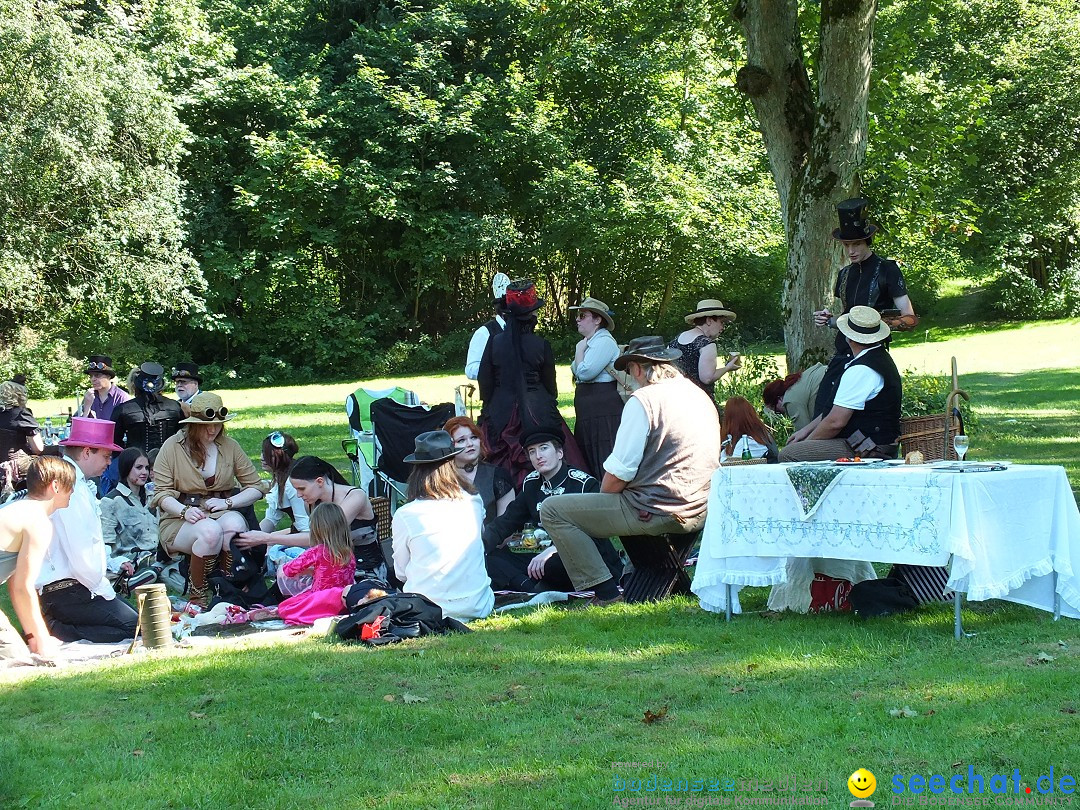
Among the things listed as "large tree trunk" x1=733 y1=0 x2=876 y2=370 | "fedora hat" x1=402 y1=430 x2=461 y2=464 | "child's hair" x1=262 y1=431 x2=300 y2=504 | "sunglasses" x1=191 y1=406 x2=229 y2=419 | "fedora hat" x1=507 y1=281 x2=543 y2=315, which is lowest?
"child's hair" x1=262 y1=431 x2=300 y2=504

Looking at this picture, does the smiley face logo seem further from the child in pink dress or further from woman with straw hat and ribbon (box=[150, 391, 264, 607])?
woman with straw hat and ribbon (box=[150, 391, 264, 607])

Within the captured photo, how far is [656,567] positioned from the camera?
6.82m

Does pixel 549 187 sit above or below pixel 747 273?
above

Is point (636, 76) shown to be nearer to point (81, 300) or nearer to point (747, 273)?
point (747, 273)

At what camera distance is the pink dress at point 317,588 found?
6.74 meters

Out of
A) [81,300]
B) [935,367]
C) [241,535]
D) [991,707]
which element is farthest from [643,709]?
[81,300]

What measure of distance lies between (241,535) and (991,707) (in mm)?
4983

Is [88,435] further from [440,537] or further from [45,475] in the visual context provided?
[440,537]

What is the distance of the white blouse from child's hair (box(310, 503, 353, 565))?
59 cm

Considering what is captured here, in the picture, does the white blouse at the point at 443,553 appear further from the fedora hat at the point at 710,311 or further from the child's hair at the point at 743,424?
the fedora hat at the point at 710,311

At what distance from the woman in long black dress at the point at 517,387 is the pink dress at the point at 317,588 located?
1.91 metres

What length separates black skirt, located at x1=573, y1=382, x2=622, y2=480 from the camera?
870 centimetres

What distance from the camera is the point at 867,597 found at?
5957 mm

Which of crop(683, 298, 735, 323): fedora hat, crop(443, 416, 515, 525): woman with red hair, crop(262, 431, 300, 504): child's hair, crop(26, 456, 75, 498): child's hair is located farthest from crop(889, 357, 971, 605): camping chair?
crop(26, 456, 75, 498): child's hair
